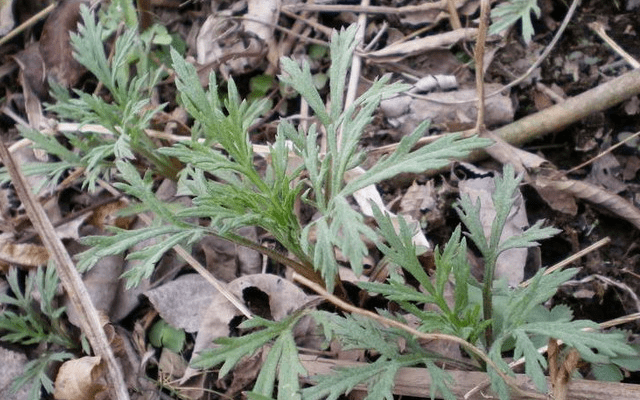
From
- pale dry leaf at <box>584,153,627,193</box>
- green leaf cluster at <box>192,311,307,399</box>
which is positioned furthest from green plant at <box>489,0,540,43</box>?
green leaf cluster at <box>192,311,307,399</box>

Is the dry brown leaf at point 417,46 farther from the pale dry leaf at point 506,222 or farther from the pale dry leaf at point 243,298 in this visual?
the pale dry leaf at point 243,298

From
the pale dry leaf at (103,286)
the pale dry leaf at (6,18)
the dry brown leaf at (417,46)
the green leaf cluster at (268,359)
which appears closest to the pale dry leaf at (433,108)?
the dry brown leaf at (417,46)

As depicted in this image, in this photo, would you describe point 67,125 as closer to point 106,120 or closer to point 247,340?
point 106,120

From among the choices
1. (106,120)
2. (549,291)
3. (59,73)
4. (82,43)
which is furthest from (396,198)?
(59,73)

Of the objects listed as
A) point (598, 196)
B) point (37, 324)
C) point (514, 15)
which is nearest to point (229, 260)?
point (37, 324)

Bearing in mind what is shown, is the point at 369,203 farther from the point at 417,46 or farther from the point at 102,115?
the point at 102,115
